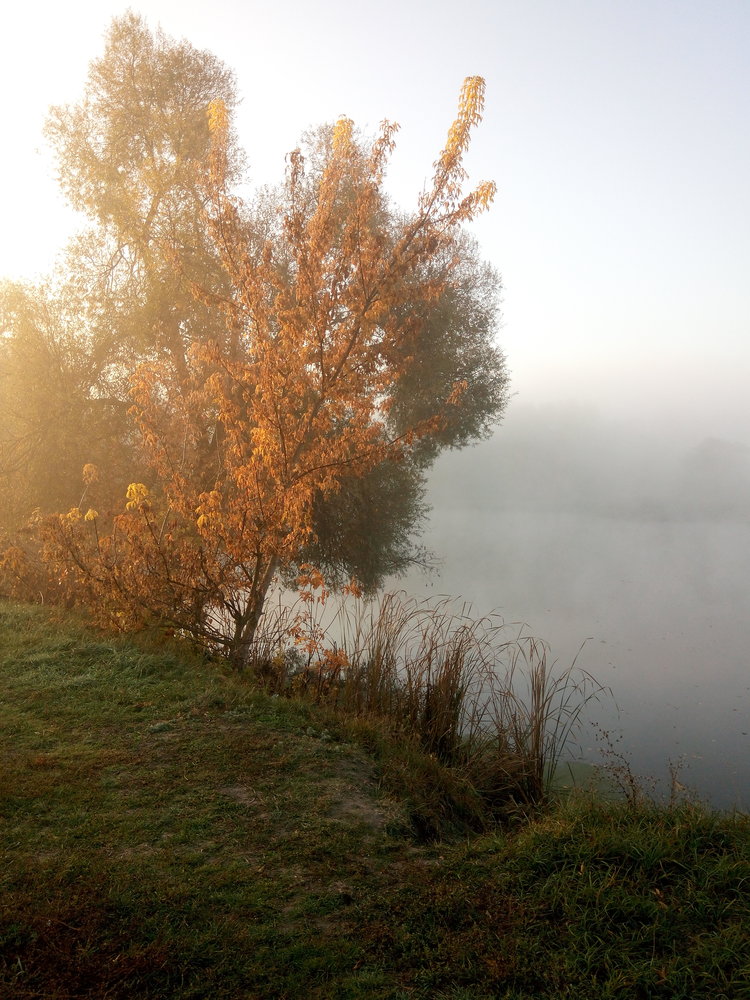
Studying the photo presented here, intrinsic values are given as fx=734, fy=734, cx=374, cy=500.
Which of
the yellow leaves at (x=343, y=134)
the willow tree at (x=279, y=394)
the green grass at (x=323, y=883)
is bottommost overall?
the green grass at (x=323, y=883)

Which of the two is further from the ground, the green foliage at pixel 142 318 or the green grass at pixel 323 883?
the green foliage at pixel 142 318

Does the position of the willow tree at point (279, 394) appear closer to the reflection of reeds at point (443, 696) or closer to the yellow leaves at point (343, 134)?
the yellow leaves at point (343, 134)

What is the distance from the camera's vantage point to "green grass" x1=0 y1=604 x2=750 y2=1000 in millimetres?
2830

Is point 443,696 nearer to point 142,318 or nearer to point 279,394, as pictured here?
point 279,394

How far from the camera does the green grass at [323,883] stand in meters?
2.83

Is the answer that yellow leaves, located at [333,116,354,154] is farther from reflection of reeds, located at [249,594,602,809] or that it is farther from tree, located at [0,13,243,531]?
tree, located at [0,13,243,531]

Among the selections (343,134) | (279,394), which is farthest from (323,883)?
(343,134)

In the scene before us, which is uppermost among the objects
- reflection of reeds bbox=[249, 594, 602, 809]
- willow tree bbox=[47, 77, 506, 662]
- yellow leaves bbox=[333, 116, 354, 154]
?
yellow leaves bbox=[333, 116, 354, 154]

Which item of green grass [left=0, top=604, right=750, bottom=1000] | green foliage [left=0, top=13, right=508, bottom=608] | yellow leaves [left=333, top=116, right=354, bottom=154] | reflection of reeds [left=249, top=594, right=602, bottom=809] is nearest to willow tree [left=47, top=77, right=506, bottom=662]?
yellow leaves [left=333, top=116, right=354, bottom=154]

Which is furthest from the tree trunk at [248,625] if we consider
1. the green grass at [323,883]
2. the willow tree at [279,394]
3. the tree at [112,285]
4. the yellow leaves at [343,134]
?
the tree at [112,285]

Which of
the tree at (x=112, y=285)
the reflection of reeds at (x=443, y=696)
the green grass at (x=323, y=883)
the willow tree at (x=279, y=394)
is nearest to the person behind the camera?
the green grass at (x=323, y=883)

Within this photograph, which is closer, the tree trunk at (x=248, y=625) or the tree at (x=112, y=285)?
the tree trunk at (x=248, y=625)

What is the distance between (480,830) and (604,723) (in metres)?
4.82

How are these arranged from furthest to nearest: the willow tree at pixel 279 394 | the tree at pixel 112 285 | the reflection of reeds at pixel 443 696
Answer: the tree at pixel 112 285
the willow tree at pixel 279 394
the reflection of reeds at pixel 443 696
